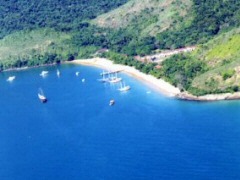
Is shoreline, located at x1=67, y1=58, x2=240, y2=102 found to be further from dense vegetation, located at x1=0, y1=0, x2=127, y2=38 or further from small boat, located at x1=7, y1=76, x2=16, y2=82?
dense vegetation, located at x1=0, y1=0, x2=127, y2=38

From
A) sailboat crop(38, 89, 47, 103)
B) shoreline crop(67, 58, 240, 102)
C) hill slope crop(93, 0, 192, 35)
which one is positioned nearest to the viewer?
shoreline crop(67, 58, 240, 102)

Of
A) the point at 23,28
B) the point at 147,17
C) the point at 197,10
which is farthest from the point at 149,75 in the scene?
the point at 23,28

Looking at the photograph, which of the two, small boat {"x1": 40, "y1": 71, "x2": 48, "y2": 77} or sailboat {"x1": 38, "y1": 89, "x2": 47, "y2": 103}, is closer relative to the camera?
sailboat {"x1": 38, "y1": 89, "x2": 47, "y2": 103}

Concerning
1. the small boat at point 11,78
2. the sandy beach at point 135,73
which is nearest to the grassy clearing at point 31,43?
the sandy beach at point 135,73

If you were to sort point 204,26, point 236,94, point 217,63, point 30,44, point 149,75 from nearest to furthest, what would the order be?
Result: point 236,94
point 217,63
point 149,75
point 204,26
point 30,44

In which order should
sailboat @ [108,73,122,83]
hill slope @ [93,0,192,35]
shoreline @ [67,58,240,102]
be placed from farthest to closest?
hill slope @ [93,0,192,35] → sailboat @ [108,73,122,83] → shoreline @ [67,58,240,102]

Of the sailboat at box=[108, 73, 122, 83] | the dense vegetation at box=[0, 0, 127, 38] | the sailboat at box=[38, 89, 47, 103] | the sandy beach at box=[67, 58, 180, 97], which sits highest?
the dense vegetation at box=[0, 0, 127, 38]

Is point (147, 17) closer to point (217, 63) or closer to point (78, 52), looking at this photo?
point (78, 52)

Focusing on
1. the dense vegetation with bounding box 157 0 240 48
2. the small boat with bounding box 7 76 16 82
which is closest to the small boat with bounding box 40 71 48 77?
the small boat with bounding box 7 76 16 82
